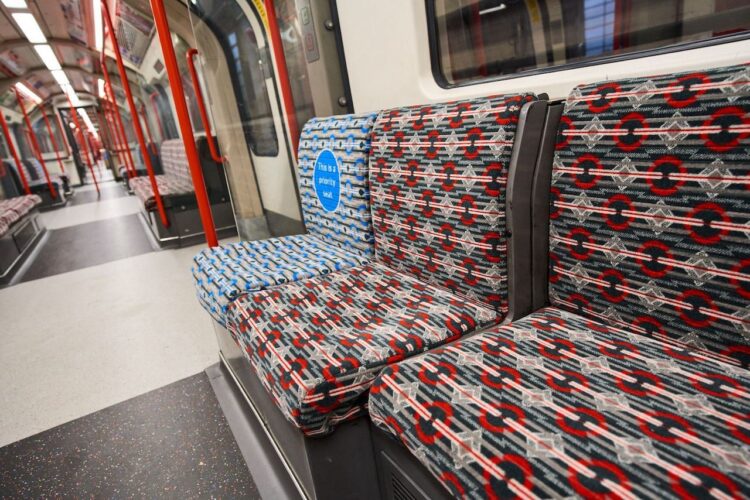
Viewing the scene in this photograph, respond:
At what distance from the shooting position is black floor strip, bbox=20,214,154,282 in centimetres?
473

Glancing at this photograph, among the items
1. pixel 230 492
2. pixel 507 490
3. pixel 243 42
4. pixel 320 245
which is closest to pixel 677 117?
pixel 507 490

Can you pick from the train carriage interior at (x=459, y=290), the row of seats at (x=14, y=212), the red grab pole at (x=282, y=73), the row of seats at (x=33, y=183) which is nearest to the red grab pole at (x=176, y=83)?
the train carriage interior at (x=459, y=290)

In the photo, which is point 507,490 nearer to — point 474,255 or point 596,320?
point 596,320

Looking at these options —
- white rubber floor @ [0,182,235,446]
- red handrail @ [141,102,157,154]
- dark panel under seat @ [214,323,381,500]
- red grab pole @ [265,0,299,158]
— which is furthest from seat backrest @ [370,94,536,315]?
red handrail @ [141,102,157,154]

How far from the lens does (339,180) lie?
1.82m

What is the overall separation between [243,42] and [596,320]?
294 cm

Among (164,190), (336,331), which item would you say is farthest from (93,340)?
(164,190)

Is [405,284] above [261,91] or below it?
below

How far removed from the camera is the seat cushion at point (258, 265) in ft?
5.03

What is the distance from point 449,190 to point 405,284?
0.35 m

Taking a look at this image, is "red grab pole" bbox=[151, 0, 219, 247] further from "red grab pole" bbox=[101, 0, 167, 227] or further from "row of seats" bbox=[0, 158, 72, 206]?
"row of seats" bbox=[0, 158, 72, 206]

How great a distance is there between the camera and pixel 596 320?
3.47ft

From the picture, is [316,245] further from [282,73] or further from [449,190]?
[282,73]

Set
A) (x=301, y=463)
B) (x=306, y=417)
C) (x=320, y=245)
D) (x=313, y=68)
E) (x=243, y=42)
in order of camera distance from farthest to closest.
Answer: (x=243, y=42), (x=313, y=68), (x=320, y=245), (x=301, y=463), (x=306, y=417)
